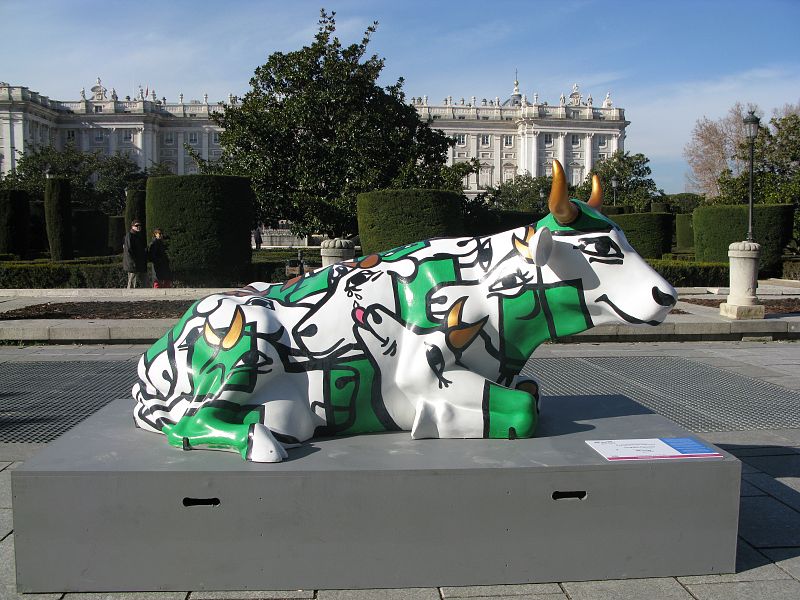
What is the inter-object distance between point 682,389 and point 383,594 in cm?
556

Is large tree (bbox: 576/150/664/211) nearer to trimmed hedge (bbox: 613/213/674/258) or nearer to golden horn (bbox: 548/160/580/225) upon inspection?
trimmed hedge (bbox: 613/213/674/258)

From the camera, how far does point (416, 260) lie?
11.7 ft

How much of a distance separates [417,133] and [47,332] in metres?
16.3

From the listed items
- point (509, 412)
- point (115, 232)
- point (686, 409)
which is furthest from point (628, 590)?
point (115, 232)

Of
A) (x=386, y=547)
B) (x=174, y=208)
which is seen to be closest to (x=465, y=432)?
(x=386, y=547)

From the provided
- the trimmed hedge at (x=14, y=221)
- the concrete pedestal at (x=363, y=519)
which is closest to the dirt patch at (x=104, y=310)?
the concrete pedestal at (x=363, y=519)

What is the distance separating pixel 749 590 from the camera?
3199mm

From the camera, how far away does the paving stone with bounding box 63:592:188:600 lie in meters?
3.10

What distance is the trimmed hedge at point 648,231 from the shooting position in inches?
1016

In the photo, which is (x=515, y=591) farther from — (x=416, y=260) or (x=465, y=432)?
(x=416, y=260)

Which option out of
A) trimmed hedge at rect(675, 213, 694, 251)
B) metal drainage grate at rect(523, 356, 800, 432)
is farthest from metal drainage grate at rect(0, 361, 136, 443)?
trimmed hedge at rect(675, 213, 694, 251)

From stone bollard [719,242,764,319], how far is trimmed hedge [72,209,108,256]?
29243mm

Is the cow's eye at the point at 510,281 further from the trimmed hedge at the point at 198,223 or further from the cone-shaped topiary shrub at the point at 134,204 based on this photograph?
the cone-shaped topiary shrub at the point at 134,204

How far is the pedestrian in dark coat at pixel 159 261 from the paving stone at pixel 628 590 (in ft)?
48.1
